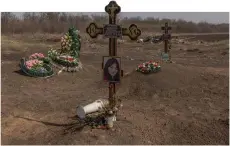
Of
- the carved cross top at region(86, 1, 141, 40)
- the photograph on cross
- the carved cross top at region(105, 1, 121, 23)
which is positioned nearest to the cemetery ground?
the photograph on cross

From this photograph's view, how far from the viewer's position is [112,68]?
977cm

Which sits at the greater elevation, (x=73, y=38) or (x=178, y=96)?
(x=73, y=38)

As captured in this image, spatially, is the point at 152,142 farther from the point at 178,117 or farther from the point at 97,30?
the point at 97,30

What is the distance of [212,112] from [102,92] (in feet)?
15.8

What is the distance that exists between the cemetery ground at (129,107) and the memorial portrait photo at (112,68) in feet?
4.41

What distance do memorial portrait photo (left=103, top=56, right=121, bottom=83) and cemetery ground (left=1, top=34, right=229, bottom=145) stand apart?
4.41 ft

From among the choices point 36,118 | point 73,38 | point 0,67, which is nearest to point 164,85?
point 36,118

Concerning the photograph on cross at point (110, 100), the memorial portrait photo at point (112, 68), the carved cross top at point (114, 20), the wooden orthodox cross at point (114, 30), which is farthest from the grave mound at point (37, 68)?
the carved cross top at point (114, 20)

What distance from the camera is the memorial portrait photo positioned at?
9719 mm

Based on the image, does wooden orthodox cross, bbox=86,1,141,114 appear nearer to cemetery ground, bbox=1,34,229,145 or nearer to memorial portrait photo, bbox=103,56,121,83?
memorial portrait photo, bbox=103,56,121,83

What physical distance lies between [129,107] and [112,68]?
3.10 meters

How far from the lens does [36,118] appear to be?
1148cm
